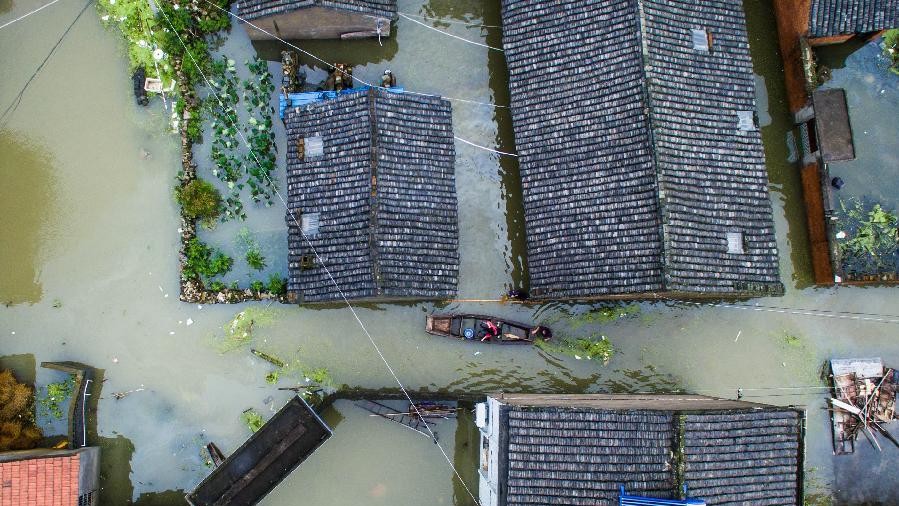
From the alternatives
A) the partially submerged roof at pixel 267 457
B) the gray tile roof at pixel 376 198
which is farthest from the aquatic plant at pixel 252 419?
the gray tile roof at pixel 376 198

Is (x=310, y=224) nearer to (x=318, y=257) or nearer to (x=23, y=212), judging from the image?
(x=318, y=257)

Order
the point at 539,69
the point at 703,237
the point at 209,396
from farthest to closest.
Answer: the point at 209,396
the point at 539,69
the point at 703,237

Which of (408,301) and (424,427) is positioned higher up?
(408,301)

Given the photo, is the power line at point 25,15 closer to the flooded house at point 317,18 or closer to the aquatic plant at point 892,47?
the flooded house at point 317,18

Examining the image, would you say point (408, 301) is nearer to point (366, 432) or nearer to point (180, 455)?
point (366, 432)

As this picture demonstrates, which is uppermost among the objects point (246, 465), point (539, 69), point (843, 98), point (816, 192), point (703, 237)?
point (539, 69)

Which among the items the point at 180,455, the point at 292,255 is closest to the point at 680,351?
the point at 292,255

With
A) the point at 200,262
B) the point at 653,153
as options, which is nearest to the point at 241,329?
the point at 200,262
